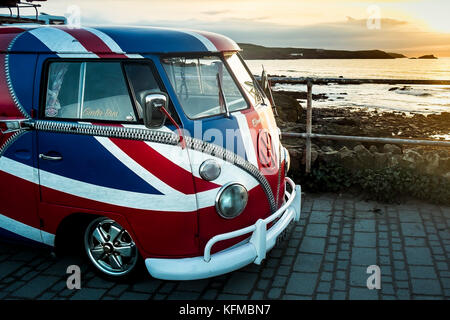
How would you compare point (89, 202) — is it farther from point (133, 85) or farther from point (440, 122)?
point (440, 122)

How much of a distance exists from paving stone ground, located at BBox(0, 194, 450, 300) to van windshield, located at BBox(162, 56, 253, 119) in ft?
4.92

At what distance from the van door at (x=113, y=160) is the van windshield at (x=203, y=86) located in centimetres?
26

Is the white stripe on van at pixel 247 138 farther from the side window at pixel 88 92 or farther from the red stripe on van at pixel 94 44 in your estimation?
the red stripe on van at pixel 94 44

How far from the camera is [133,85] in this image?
12.6 ft

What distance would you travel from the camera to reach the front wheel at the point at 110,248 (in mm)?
4109

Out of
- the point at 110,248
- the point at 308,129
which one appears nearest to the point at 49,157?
the point at 110,248

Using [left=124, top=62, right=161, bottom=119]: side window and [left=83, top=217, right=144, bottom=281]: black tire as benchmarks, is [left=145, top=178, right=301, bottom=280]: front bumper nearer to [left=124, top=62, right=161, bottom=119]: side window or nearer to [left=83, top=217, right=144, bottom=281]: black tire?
[left=83, top=217, right=144, bottom=281]: black tire

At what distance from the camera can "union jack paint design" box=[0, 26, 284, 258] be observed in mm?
3754

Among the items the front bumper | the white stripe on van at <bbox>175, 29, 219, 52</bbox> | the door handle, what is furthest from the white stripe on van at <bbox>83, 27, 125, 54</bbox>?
the front bumper

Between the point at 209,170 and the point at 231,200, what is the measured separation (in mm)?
327

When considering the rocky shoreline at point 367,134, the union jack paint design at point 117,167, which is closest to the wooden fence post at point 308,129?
the rocky shoreline at point 367,134

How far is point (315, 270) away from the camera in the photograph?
4.51m

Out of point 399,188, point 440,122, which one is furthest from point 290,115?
point 399,188

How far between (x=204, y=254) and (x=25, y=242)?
1813 millimetres
